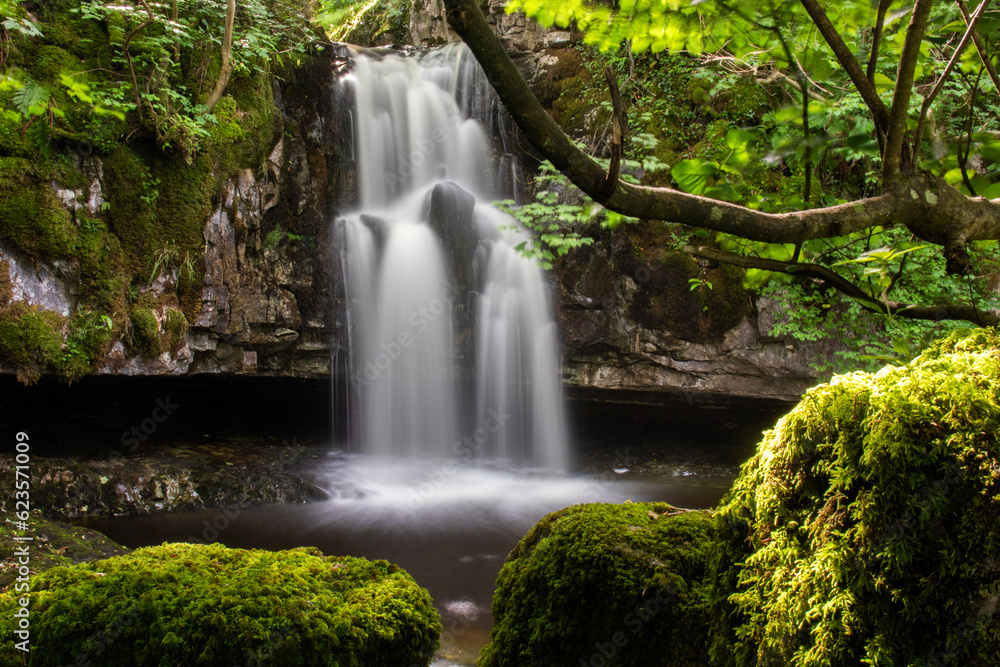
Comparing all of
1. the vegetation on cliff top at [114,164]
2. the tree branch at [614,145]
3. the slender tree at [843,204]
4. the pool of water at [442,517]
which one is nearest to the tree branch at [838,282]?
the slender tree at [843,204]

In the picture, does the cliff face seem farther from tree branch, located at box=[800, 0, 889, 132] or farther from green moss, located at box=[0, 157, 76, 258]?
tree branch, located at box=[800, 0, 889, 132]

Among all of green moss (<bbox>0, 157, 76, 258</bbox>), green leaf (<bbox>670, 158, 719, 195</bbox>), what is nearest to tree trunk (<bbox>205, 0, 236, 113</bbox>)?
green moss (<bbox>0, 157, 76, 258</bbox>)

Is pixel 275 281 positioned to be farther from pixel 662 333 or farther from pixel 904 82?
pixel 904 82

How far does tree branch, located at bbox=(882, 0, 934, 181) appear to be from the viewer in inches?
62.9

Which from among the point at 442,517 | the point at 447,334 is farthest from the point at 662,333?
the point at 442,517

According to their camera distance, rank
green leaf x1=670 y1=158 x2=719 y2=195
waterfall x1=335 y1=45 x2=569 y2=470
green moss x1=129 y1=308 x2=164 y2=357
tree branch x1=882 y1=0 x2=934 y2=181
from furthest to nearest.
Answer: waterfall x1=335 y1=45 x2=569 y2=470 → green moss x1=129 y1=308 x2=164 y2=357 → green leaf x1=670 y1=158 x2=719 y2=195 → tree branch x1=882 y1=0 x2=934 y2=181

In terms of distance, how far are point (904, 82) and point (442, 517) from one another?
7079mm

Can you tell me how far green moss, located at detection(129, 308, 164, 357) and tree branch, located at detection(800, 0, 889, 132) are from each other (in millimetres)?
7533

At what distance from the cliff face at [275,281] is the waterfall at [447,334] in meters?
0.41

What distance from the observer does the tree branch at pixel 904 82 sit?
1.60 m

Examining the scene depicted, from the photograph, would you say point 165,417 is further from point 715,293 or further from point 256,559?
point 715,293

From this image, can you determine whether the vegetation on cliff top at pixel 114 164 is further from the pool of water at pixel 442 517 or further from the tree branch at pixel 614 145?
the tree branch at pixel 614 145

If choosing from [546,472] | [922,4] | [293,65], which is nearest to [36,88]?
[293,65]

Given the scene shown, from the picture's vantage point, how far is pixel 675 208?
5.02 ft
